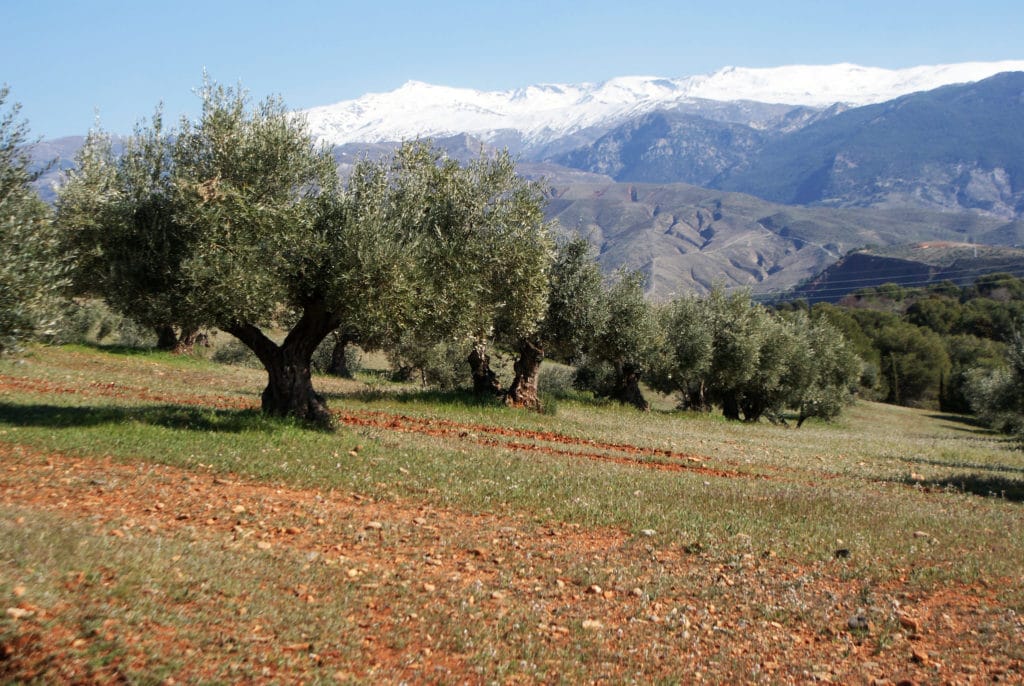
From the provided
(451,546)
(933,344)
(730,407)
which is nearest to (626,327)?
(730,407)

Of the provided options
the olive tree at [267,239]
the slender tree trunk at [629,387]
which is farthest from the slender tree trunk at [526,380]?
the slender tree trunk at [629,387]

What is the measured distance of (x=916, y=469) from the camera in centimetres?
2392

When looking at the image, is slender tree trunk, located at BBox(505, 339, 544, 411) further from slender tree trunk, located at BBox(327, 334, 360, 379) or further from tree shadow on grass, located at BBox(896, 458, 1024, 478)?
slender tree trunk, located at BBox(327, 334, 360, 379)

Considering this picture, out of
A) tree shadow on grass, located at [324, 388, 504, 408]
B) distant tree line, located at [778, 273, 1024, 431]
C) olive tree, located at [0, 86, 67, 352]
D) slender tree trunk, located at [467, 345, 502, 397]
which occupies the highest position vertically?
olive tree, located at [0, 86, 67, 352]

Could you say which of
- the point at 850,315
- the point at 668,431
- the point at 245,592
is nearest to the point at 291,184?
the point at 245,592

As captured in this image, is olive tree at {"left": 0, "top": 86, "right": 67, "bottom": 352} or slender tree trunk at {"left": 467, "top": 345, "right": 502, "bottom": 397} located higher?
olive tree at {"left": 0, "top": 86, "right": 67, "bottom": 352}

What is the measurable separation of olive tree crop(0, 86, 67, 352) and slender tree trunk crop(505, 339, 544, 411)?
17846 mm

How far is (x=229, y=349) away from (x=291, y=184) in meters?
33.1

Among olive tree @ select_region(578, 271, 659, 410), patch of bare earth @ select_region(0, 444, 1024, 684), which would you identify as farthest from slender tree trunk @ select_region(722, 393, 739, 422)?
patch of bare earth @ select_region(0, 444, 1024, 684)

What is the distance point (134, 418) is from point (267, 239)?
5.52 m

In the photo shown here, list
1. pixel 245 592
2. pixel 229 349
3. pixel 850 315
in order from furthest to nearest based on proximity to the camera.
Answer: pixel 850 315 < pixel 229 349 < pixel 245 592

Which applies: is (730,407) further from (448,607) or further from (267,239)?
(448,607)

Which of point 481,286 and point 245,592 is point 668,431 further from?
point 245,592

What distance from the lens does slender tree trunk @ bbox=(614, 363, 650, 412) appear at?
139 feet
